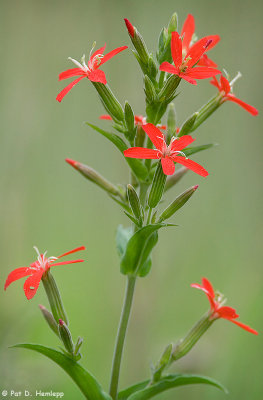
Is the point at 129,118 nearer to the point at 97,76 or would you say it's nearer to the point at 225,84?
the point at 97,76

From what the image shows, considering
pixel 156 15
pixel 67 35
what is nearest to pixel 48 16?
pixel 67 35

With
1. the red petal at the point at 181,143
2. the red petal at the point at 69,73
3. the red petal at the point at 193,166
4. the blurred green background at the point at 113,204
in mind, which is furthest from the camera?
the blurred green background at the point at 113,204

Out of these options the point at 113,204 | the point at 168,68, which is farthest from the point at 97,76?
the point at 113,204

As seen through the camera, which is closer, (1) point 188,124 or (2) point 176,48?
(2) point 176,48

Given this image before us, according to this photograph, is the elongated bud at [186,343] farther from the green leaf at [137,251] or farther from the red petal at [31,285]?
the red petal at [31,285]

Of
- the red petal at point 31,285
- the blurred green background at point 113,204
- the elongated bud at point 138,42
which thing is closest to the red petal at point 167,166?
the elongated bud at point 138,42

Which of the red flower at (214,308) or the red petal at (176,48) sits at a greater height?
the red petal at (176,48)

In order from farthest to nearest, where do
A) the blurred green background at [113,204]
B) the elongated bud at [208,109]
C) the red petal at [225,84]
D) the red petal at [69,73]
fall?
the blurred green background at [113,204]
the elongated bud at [208,109]
the red petal at [225,84]
the red petal at [69,73]
